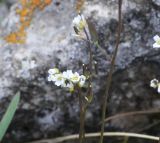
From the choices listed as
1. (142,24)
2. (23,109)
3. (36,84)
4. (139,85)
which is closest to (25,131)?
(23,109)

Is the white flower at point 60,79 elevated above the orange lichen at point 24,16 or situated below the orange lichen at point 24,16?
below

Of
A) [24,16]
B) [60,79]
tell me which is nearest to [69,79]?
[60,79]

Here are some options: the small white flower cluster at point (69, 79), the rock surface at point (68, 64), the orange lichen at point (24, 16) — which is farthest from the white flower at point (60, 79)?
the orange lichen at point (24, 16)

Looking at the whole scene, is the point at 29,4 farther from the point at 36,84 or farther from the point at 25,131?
the point at 25,131

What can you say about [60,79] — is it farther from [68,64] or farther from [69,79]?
[68,64]

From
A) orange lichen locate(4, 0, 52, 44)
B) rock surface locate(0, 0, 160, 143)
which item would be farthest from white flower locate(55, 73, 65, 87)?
orange lichen locate(4, 0, 52, 44)

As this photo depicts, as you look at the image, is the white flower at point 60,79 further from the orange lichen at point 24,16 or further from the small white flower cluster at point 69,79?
the orange lichen at point 24,16
